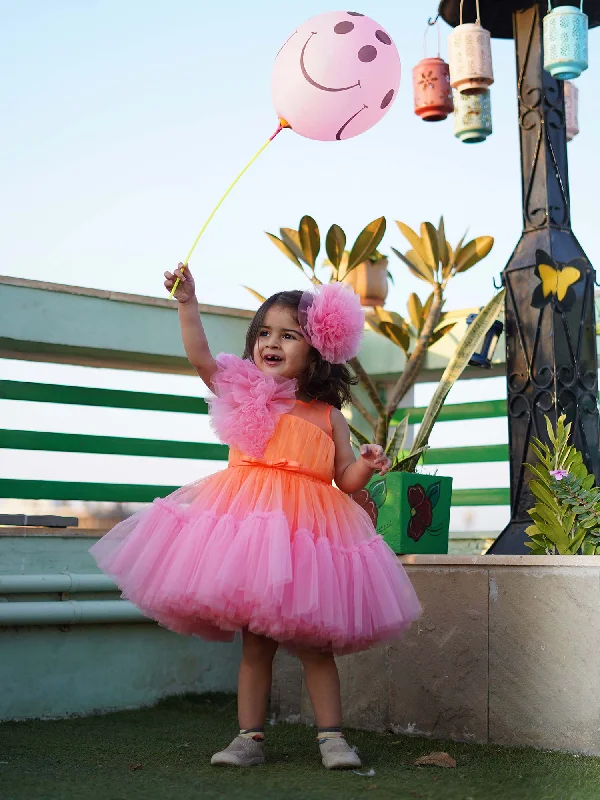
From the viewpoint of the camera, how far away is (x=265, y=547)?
233cm

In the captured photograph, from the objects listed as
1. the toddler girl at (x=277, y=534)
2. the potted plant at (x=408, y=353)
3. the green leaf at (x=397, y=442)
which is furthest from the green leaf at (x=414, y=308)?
the toddler girl at (x=277, y=534)

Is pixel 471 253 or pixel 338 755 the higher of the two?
pixel 471 253

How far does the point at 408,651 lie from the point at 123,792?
3.78 feet

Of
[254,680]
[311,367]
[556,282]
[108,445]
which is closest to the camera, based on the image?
Result: [254,680]

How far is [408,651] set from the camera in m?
3.05

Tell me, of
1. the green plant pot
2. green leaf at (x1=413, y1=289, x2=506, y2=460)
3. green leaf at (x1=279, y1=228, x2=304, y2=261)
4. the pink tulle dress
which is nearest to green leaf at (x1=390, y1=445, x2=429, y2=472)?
the green plant pot

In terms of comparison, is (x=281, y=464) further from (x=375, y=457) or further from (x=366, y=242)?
(x=366, y=242)

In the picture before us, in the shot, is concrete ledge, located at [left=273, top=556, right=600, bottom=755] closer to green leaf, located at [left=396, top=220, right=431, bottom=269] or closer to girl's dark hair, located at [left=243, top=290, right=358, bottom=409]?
girl's dark hair, located at [left=243, top=290, right=358, bottom=409]

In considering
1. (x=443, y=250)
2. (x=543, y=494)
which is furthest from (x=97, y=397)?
(x=543, y=494)

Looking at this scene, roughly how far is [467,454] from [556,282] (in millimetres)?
1521

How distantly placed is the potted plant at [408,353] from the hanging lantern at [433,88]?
0.62 m

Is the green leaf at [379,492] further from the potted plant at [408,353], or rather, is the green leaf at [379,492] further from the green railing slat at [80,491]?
the green railing slat at [80,491]

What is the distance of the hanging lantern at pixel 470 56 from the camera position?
3.55 metres

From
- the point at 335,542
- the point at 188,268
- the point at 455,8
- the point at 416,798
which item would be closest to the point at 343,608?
the point at 335,542
